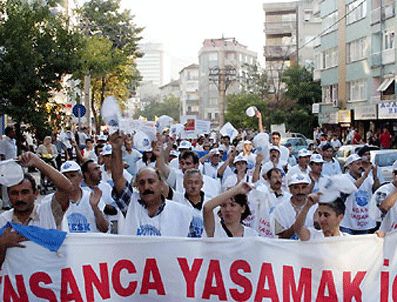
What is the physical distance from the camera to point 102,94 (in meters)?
47.3

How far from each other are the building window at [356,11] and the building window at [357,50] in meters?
1.36

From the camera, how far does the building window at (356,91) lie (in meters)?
46.1

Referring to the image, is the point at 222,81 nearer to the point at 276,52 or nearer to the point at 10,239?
the point at 276,52

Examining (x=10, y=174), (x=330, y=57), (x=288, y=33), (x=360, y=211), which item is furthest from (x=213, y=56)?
(x=10, y=174)

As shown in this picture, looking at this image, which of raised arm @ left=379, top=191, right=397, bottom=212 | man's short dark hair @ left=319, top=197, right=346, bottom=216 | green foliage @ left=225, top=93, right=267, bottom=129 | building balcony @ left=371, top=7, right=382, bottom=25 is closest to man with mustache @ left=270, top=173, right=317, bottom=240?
raised arm @ left=379, top=191, right=397, bottom=212

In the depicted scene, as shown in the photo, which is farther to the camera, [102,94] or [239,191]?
[102,94]

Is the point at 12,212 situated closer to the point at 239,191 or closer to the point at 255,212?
the point at 239,191

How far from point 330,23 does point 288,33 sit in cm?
3091

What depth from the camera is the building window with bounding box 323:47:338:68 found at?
51750mm

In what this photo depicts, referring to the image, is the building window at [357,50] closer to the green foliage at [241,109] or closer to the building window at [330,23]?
the building window at [330,23]

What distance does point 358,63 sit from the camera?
4684 cm

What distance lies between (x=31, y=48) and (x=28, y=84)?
2.93 ft

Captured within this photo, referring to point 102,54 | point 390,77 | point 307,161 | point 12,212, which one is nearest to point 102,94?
point 102,54

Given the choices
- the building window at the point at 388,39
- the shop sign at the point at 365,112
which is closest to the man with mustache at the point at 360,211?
the shop sign at the point at 365,112
